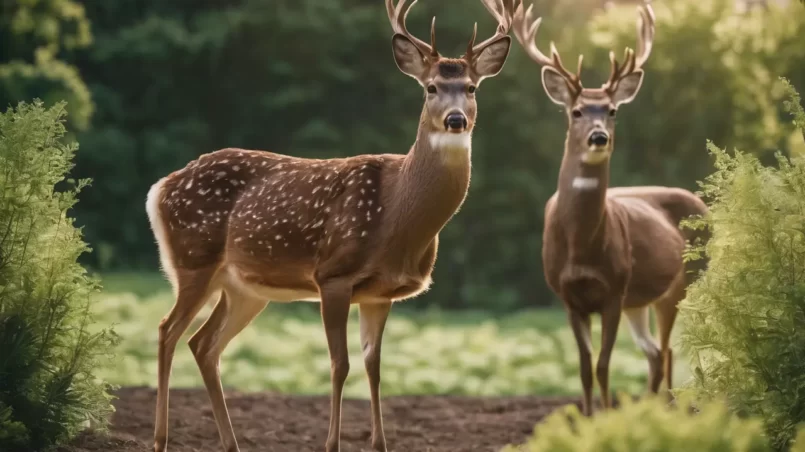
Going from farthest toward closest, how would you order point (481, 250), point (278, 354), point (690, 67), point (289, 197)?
point (481, 250) < point (690, 67) < point (278, 354) < point (289, 197)

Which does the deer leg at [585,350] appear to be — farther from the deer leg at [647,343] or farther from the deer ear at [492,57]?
the deer ear at [492,57]

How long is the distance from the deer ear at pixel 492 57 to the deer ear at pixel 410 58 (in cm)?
28

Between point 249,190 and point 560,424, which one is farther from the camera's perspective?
point 249,190

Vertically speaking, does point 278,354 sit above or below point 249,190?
below

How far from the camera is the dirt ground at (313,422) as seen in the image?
8.10 m

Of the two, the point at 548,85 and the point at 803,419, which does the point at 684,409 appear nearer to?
the point at 803,419

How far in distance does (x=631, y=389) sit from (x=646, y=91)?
5.42 m

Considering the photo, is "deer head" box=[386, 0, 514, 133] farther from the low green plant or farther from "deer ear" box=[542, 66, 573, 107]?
the low green plant

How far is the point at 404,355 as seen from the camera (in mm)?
12930

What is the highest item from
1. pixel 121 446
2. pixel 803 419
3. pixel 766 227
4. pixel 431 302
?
pixel 766 227

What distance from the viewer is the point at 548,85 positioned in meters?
8.59

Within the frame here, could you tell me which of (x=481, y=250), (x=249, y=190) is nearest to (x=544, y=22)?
(x=481, y=250)

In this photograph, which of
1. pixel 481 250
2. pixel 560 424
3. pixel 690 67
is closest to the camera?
pixel 560 424

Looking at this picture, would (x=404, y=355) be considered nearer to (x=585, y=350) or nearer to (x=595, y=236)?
(x=585, y=350)
